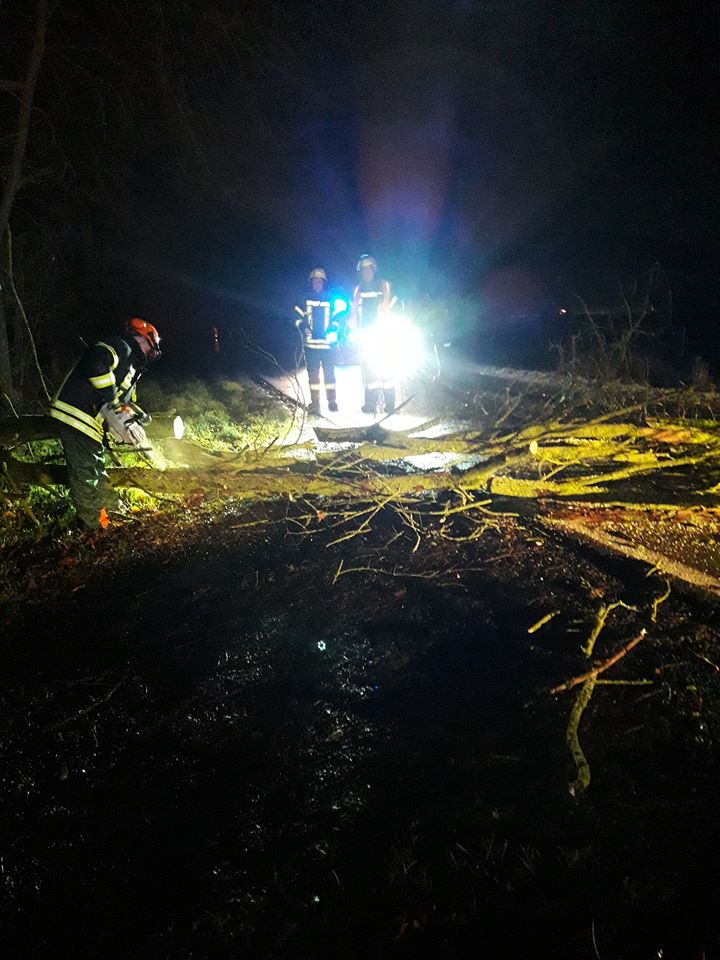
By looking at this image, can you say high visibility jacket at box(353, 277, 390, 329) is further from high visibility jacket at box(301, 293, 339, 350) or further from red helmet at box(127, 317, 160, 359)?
red helmet at box(127, 317, 160, 359)

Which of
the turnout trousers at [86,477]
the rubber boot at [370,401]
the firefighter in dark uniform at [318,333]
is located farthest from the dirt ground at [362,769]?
the firefighter in dark uniform at [318,333]

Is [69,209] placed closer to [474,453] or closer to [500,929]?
[474,453]

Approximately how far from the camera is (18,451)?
6.21m

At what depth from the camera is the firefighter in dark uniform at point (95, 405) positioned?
4207 mm

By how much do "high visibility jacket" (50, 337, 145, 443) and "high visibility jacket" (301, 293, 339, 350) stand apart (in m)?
3.53

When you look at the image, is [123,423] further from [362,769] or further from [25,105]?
[25,105]

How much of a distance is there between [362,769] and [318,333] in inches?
253

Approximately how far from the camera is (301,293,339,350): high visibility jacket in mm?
7516

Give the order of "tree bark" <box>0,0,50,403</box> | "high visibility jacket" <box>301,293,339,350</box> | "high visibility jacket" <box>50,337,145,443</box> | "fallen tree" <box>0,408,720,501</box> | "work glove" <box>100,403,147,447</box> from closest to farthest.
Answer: "high visibility jacket" <box>50,337,145,443</box> → "work glove" <box>100,403,147,447</box> → "fallen tree" <box>0,408,720,501</box> → "tree bark" <box>0,0,50,403</box> → "high visibility jacket" <box>301,293,339,350</box>

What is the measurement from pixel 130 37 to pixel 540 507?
7623 millimetres

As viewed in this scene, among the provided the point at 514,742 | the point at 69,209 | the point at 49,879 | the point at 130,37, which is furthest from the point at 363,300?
the point at 49,879

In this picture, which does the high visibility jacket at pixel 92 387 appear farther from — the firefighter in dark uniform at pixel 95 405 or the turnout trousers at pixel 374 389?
the turnout trousers at pixel 374 389

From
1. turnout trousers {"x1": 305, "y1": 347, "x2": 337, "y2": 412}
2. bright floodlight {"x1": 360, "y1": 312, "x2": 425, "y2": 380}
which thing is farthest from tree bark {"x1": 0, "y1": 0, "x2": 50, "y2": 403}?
bright floodlight {"x1": 360, "y1": 312, "x2": 425, "y2": 380}

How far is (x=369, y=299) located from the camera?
293 inches
